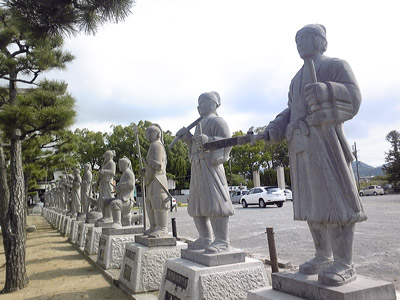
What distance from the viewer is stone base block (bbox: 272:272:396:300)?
2.15 metres

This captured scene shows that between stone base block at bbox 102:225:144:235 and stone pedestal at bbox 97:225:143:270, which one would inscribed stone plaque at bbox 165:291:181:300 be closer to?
stone pedestal at bbox 97:225:143:270

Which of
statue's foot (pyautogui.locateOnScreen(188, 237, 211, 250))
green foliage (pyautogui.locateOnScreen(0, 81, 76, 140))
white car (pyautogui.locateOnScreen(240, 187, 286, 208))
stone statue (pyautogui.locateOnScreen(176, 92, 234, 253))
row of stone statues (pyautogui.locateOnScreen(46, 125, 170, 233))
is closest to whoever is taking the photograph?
stone statue (pyautogui.locateOnScreen(176, 92, 234, 253))

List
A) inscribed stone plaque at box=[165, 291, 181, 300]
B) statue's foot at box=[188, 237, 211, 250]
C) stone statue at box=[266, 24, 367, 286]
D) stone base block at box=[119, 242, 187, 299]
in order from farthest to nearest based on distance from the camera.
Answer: stone base block at box=[119, 242, 187, 299] → statue's foot at box=[188, 237, 211, 250] → inscribed stone plaque at box=[165, 291, 181, 300] → stone statue at box=[266, 24, 367, 286]

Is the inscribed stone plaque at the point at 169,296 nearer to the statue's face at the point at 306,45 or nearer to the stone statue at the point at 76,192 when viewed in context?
the statue's face at the point at 306,45

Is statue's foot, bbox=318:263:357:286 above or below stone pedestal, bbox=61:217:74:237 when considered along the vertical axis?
Answer: above

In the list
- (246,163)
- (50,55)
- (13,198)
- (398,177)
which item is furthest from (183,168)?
(13,198)

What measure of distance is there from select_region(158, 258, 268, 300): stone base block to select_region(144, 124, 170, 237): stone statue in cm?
171

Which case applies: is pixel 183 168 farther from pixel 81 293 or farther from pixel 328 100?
pixel 328 100

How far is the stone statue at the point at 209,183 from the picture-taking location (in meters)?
3.99

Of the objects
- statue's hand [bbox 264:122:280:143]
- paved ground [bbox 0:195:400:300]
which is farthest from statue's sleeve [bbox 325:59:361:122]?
paved ground [bbox 0:195:400:300]

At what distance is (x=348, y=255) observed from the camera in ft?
7.88

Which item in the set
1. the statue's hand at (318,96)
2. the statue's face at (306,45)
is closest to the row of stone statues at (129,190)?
the statue's face at (306,45)

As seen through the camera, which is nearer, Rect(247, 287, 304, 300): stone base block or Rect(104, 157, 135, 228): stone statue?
Rect(247, 287, 304, 300): stone base block

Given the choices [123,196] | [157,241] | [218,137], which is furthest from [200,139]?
[123,196]
